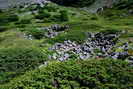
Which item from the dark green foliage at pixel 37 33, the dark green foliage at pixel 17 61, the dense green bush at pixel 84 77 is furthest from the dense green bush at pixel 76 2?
the dense green bush at pixel 84 77

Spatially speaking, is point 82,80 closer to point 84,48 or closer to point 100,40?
point 84,48

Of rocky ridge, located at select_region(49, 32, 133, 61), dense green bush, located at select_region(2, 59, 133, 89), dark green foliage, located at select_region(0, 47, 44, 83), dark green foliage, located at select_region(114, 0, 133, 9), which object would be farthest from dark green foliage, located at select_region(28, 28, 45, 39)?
dark green foliage, located at select_region(114, 0, 133, 9)

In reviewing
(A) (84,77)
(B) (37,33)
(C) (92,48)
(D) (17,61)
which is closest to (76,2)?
(B) (37,33)

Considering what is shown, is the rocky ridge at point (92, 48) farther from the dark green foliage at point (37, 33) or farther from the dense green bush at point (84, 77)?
the dark green foliage at point (37, 33)

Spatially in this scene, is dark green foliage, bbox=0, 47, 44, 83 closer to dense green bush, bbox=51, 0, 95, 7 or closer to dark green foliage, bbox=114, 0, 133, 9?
dark green foliage, bbox=114, 0, 133, 9

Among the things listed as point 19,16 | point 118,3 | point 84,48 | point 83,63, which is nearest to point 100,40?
point 84,48

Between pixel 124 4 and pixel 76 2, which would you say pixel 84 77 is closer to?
pixel 124 4
